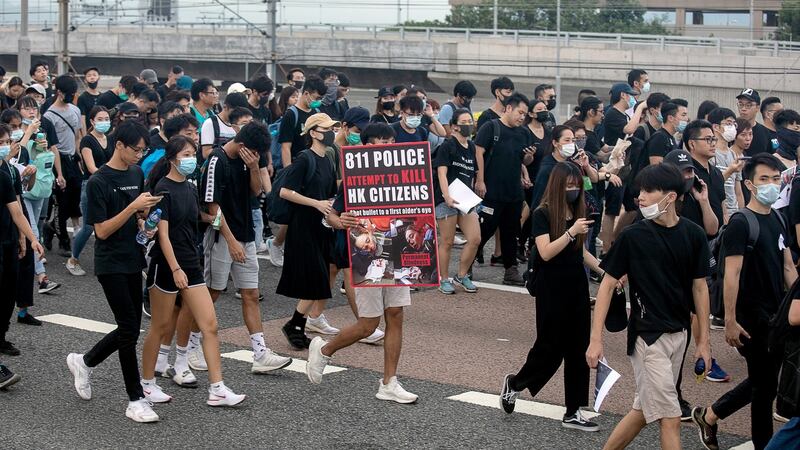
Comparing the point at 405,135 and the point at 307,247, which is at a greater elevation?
the point at 405,135

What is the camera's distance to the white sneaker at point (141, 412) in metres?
7.33

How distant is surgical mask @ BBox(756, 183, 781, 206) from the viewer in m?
6.96

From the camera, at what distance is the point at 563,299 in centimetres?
738

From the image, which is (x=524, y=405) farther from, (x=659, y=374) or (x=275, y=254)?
(x=275, y=254)

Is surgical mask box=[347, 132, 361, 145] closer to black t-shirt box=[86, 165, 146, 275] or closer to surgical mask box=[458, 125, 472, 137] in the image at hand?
surgical mask box=[458, 125, 472, 137]

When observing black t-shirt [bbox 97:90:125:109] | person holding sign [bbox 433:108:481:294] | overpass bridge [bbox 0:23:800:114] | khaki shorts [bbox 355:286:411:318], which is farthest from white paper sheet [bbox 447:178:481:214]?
overpass bridge [bbox 0:23:800:114]

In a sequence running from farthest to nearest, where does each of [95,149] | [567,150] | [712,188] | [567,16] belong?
[567,16] < [95,149] < [567,150] < [712,188]

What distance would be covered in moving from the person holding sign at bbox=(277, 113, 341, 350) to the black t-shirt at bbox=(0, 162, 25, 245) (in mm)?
1917

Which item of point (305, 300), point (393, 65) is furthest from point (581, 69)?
point (305, 300)

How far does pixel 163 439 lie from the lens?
707cm

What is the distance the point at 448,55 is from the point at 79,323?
1896 inches

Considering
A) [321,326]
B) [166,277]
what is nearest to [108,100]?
[321,326]

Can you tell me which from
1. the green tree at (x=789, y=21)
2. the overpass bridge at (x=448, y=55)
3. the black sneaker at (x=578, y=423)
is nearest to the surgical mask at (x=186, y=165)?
the black sneaker at (x=578, y=423)

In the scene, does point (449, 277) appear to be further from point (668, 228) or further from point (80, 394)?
point (668, 228)
